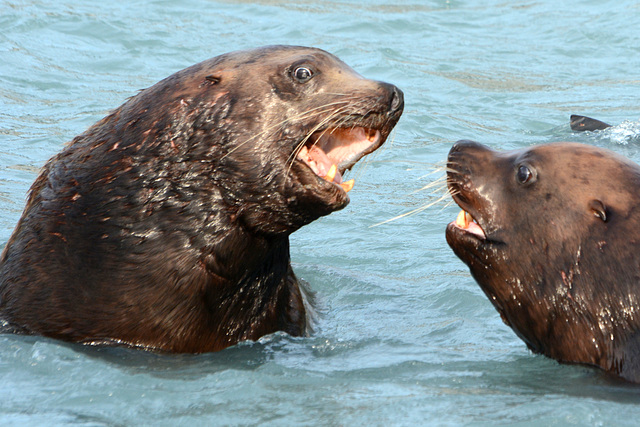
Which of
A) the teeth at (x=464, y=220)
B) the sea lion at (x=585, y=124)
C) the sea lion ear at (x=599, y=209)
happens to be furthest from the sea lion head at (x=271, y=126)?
the sea lion at (x=585, y=124)

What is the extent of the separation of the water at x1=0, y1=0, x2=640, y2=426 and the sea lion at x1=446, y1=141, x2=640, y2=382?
192mm

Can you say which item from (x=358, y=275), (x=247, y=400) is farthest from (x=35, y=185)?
(x=358, y=275)

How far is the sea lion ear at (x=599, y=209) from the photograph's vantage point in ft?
16.7

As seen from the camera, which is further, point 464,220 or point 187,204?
point 464,220

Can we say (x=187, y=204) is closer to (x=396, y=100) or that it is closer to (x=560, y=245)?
(x=396, y=100)

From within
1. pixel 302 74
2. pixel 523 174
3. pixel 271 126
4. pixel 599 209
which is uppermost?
pixel 302 74

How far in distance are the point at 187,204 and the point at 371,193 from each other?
15.9 feet

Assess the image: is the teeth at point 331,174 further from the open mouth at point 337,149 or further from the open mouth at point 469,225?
the open mouth at point 469,225

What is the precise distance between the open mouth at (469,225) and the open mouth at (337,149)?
2.00ft

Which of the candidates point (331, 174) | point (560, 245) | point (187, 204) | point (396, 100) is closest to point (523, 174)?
point (560, 245)

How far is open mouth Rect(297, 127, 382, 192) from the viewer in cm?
540

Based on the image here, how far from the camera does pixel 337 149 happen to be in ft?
18.7

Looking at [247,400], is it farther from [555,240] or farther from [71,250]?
[555,240]

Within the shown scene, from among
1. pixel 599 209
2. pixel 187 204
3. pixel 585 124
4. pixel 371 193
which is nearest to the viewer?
pixel 599 209
